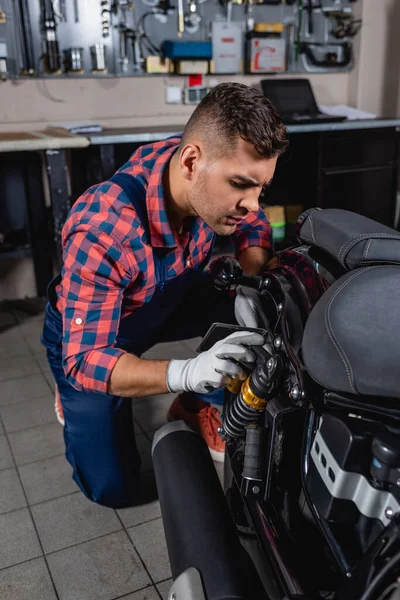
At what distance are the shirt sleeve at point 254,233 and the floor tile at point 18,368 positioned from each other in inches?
42.7

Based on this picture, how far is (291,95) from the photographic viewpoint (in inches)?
132

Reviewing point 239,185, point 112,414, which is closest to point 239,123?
point 239,185

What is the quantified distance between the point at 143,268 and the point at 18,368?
120cm

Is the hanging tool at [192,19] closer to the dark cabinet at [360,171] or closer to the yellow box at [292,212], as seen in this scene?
the dark cabinet at [360,171]

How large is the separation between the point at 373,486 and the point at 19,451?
1.32 meters

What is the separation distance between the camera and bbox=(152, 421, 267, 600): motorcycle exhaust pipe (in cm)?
92

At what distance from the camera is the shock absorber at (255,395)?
94 centimetres

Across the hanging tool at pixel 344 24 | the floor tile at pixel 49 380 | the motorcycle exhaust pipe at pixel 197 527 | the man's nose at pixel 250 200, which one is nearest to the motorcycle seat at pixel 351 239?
the man's nose at pixel 250 200

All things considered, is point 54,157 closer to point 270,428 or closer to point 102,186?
point 102,186

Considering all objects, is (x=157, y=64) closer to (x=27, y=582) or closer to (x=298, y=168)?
(x=298, y=168)

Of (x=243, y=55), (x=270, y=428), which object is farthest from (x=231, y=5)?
(x=270, y=428)

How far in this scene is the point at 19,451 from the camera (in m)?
1.76

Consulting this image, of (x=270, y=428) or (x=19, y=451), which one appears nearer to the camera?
(x=270, y=428)

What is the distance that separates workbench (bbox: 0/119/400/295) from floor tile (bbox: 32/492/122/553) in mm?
1361
